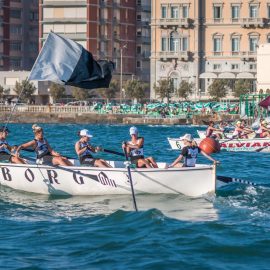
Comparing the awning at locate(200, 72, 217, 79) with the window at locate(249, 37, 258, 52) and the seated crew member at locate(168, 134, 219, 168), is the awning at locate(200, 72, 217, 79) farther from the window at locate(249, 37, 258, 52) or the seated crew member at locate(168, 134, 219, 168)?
the seated crew member at locate(168, 134, 219, 168)

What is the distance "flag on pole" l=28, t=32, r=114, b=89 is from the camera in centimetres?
2784

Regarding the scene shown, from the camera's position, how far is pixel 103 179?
2666 cm

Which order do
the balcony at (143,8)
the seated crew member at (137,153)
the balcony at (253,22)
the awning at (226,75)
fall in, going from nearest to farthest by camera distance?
the seated crew member at (137,153) < the awning at (226,75) < the balcony at (253,22) < the balcony at (143,8)

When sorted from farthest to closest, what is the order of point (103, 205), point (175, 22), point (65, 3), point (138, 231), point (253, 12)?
point (65, 3) < point (175, 22) < point (253, 12) < point (103, 205) < point (138, 231)

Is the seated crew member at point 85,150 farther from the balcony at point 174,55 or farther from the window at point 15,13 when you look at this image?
the window at point 15,13

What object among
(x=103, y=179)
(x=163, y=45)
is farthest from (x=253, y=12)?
(x=103, y=179)

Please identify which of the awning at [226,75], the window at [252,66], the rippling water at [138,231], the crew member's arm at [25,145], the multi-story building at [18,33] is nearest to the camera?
the rippling water at [138,231]

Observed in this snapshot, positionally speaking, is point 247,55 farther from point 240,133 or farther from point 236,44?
point 240,133

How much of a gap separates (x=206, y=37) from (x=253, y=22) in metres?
5.97

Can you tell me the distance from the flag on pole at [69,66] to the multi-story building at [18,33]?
325ft

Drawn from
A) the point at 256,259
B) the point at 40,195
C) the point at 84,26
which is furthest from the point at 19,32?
the point at 256,259

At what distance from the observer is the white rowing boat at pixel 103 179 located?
25938mm

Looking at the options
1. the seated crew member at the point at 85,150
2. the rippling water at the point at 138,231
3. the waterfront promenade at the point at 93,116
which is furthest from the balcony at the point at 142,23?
the seated crew member at the point at 85,150

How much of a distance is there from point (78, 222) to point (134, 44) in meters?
105
